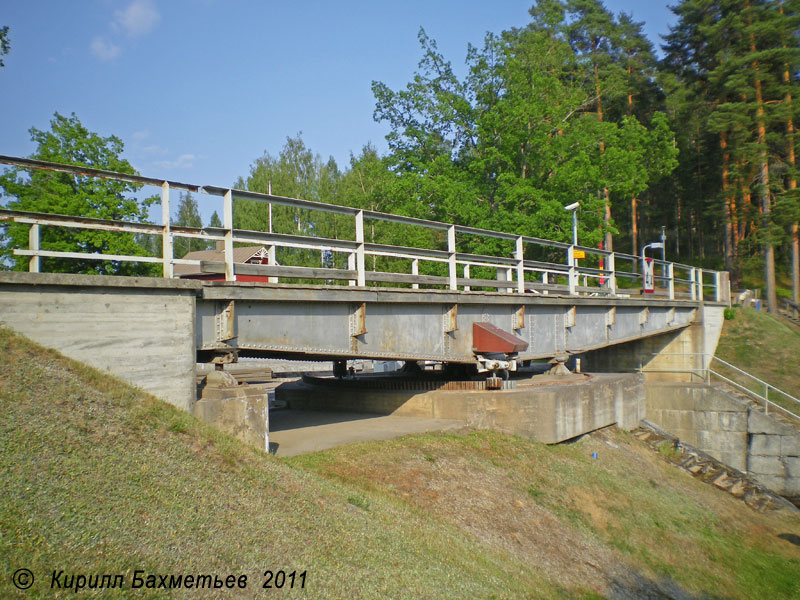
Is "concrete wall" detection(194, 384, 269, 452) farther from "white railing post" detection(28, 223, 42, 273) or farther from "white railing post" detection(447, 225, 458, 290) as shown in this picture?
"white railing post" detection(447, 225, 458, 290)

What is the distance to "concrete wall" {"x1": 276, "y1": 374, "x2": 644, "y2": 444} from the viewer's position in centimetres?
1300

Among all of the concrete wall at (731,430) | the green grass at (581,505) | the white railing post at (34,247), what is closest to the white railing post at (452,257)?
the green grass at (581,505)

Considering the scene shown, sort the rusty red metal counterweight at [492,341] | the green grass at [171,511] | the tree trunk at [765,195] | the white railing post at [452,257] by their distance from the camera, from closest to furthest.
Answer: the green grass at [171,511], the white railing post at [452,257], the rusty red metal counterweight at [492,341], the tree trunk at [765,195]

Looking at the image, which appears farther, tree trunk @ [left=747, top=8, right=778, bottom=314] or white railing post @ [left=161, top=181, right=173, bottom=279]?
tree trunk @ [left=747, top=8, right=778, bottom=314]

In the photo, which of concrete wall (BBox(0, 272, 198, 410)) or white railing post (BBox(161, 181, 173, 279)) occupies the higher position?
white railing post (BBox(161, 181, 173, 279))

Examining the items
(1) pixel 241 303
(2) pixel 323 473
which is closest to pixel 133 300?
(1) pixel 241 303

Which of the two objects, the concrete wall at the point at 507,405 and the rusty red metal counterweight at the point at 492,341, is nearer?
the concrete wall at the point at 507,405

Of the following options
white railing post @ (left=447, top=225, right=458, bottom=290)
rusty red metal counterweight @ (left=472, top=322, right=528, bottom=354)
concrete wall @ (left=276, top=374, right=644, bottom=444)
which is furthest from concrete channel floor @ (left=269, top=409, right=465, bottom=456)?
white railing post @ (left=447, top=225, right=458, bottom=290)

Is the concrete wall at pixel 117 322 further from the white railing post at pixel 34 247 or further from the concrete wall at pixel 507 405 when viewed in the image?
the concrete wall at pixel 507 405

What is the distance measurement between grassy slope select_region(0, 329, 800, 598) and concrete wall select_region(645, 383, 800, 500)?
961 cm

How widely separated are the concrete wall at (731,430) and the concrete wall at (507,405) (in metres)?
5.67

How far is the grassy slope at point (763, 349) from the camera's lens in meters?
26.1

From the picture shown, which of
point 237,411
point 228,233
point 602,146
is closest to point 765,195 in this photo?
point 602,146

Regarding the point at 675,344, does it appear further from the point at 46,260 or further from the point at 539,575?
the point at 46,260
